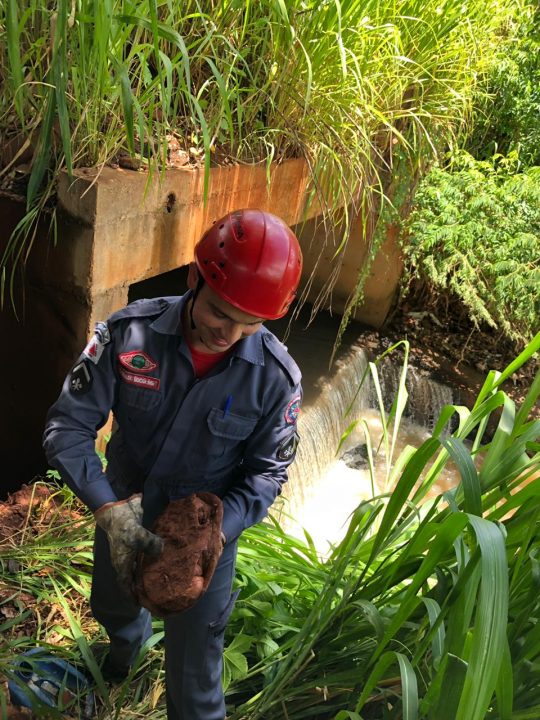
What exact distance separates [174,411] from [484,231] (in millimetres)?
4228

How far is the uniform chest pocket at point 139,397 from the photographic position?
150 cm

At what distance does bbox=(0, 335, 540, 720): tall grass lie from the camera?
1.11 meters

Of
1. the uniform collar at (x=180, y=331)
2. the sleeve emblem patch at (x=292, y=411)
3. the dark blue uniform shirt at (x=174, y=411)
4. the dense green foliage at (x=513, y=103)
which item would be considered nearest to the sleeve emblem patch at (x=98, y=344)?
the dark blue uniform shirt at (x=174, y=411)

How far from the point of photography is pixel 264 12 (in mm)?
2746

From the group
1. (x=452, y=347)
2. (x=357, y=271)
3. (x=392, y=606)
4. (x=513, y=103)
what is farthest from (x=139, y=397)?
(x=513, y=103)

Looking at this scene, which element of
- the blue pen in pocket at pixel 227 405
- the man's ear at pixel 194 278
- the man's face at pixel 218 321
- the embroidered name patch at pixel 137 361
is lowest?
the blue pen in pocket at pixel 227 405

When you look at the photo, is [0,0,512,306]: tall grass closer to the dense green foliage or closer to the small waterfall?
the dense green foliage

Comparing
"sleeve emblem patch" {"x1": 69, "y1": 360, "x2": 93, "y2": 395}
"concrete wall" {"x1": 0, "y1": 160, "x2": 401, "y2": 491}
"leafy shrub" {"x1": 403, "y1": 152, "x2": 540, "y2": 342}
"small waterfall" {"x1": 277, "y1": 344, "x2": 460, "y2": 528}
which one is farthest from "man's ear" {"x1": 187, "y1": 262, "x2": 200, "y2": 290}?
"leafy shrub" {"x1": 403, "y1": 152, "x2": 540, "y2": 342}

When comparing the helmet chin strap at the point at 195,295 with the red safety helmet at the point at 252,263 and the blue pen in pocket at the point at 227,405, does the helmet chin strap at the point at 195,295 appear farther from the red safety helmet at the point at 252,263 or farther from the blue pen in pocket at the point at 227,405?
the blue pen in pocket at the point at 227,405

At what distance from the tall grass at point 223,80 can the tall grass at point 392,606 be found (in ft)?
3.56

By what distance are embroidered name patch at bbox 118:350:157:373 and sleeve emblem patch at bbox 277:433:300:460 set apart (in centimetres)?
37

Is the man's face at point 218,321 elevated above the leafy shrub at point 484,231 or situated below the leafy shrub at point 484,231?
above

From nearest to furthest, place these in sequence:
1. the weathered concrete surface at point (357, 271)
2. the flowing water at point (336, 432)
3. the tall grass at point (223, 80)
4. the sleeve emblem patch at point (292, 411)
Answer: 1. the sleeve emblem patch at point (292, 411)
2. the tall grass at point (223, 80)
3. the flowing water at point (336, 432)
4. the weathered concrete surface at point (357, 271)

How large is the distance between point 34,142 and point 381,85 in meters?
1.94
